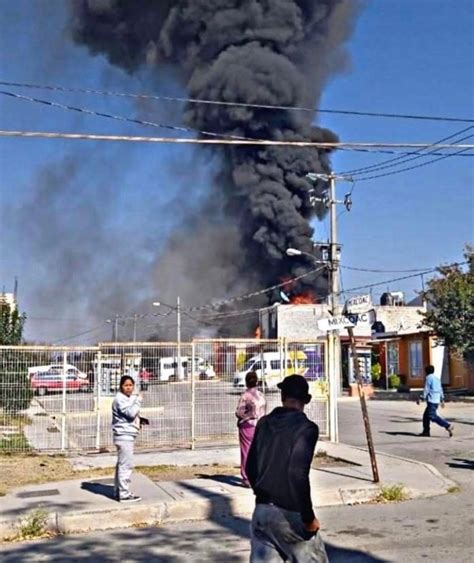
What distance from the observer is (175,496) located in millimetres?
9375

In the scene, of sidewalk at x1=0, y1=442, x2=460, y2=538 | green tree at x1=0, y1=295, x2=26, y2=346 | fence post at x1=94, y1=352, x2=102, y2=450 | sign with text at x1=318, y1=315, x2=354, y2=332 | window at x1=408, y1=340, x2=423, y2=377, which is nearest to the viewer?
sidewalk at x1=0, y1=442, x2=460, y2=538

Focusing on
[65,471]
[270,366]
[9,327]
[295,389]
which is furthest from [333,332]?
[9,327]

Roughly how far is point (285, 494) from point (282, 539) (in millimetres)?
241

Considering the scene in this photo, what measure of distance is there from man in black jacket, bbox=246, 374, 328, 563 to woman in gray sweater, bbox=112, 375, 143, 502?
5042mm

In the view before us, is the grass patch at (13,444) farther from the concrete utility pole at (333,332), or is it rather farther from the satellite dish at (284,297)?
the satellite dish at (284,297)

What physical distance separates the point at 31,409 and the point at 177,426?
2753mm

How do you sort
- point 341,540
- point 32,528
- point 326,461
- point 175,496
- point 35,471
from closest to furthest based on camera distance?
point 341,540 < point 32,528 < point 175,496 < point 35,471 < point 326,461

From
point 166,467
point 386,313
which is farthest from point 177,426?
point 386,313

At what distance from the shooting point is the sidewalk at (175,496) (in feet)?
27.7

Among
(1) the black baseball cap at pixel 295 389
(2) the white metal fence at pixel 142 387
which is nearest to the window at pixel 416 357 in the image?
(2) the white metal fence at pixel 142 387

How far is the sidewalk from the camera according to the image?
845cm

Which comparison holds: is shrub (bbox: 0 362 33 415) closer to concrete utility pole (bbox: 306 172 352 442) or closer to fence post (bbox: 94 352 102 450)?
fence post (bbox: 94 352 102 450)

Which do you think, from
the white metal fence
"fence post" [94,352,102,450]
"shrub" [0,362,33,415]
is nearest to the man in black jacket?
the white metal fence

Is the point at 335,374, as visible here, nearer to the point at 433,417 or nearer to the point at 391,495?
the point at 433,417
